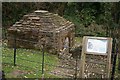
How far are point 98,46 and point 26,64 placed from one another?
11.6 ft

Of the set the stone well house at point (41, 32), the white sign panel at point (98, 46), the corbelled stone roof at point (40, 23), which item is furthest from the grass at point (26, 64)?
the white sign panel at point (98, 46)

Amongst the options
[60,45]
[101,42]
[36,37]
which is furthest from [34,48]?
[101,42]

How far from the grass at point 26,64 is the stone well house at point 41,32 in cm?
40

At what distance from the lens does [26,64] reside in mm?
8641

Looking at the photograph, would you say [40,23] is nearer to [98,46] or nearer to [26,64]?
[26,64]

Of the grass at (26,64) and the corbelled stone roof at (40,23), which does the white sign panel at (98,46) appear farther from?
the corbelled stone roof at (40,23)

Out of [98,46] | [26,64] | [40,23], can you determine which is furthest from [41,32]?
[98,46]

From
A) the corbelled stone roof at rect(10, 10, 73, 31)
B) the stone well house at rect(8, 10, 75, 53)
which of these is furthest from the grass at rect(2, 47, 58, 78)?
the corbelled stone roof at rect(10, 10, 73, 31)

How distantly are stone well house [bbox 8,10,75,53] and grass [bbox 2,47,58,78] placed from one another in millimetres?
398

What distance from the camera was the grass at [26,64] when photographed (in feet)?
24.8

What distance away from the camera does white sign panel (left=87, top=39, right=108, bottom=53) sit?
5.79m

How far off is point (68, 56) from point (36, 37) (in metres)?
1.60

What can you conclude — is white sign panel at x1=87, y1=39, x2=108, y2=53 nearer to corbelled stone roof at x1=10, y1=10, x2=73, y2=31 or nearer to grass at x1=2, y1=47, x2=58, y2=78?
grass at x1=2, y1=47, x2=58, y2=78

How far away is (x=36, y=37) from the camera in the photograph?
36.1 ft
